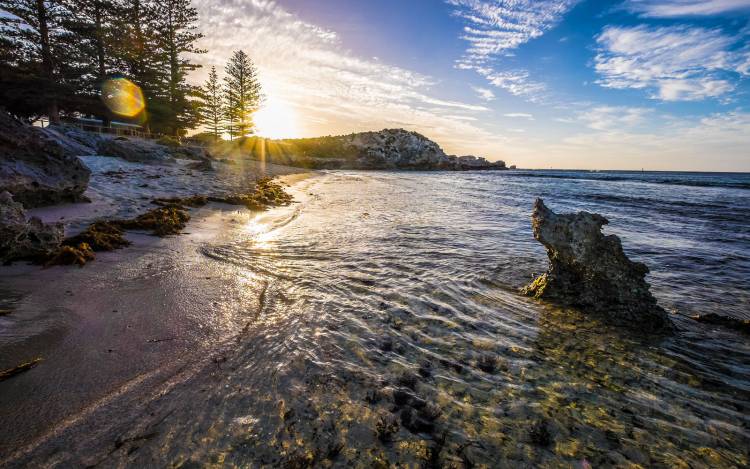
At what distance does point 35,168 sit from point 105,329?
702 centimetres

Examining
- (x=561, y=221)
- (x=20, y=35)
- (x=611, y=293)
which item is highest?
(x=20, y=35)

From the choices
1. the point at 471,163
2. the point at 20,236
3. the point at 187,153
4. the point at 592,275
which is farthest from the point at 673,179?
the point at 20,236

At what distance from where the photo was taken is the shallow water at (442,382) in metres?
1.75

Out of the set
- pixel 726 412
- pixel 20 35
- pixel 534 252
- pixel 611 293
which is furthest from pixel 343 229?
pixel 20 35

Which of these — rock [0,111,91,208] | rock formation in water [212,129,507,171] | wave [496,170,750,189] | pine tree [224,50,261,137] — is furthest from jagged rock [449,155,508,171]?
rock [0,111,91,208]

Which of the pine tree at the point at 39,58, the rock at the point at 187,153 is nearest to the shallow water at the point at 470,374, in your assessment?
the rock at the point at 187,153

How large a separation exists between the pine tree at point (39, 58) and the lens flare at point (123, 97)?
9.73 ft

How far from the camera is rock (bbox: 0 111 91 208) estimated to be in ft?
21.1

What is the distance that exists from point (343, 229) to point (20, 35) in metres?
38.1

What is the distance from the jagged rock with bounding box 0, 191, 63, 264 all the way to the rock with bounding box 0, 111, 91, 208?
3.02 metres

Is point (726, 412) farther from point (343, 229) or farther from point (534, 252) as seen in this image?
point (343, 229)

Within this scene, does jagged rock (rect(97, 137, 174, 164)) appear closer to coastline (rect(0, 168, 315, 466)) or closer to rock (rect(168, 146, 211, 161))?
rock (rect(168, 146, 211, 161))

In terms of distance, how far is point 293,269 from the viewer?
469cm

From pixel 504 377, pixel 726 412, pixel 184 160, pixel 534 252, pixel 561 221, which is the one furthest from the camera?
pixel 184 160
